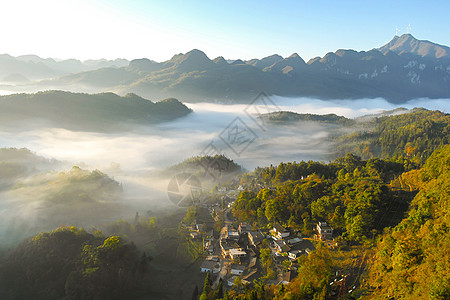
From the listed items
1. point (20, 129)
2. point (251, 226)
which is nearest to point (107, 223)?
point (251, 226)

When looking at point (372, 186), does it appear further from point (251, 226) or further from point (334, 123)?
point (334, 123)

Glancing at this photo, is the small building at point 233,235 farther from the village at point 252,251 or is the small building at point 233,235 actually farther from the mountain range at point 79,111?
the mountain range at point 79,111

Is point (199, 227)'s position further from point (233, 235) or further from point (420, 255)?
point (420, 255)

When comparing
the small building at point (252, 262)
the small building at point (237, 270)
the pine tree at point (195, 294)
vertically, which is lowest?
the pine tree at point (195, 294)

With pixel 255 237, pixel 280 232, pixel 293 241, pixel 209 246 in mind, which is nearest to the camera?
pixel 293 241

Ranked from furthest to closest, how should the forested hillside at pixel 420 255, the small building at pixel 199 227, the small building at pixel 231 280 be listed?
the small building at pixel 199 227
the small building at pixel 231 280
the forested hillside at pixel 420 255

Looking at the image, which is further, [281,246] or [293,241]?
[293,241]

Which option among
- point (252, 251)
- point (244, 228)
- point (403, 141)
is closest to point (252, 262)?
point (252, 251)

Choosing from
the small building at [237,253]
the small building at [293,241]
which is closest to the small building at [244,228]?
the small building at [237,253]
